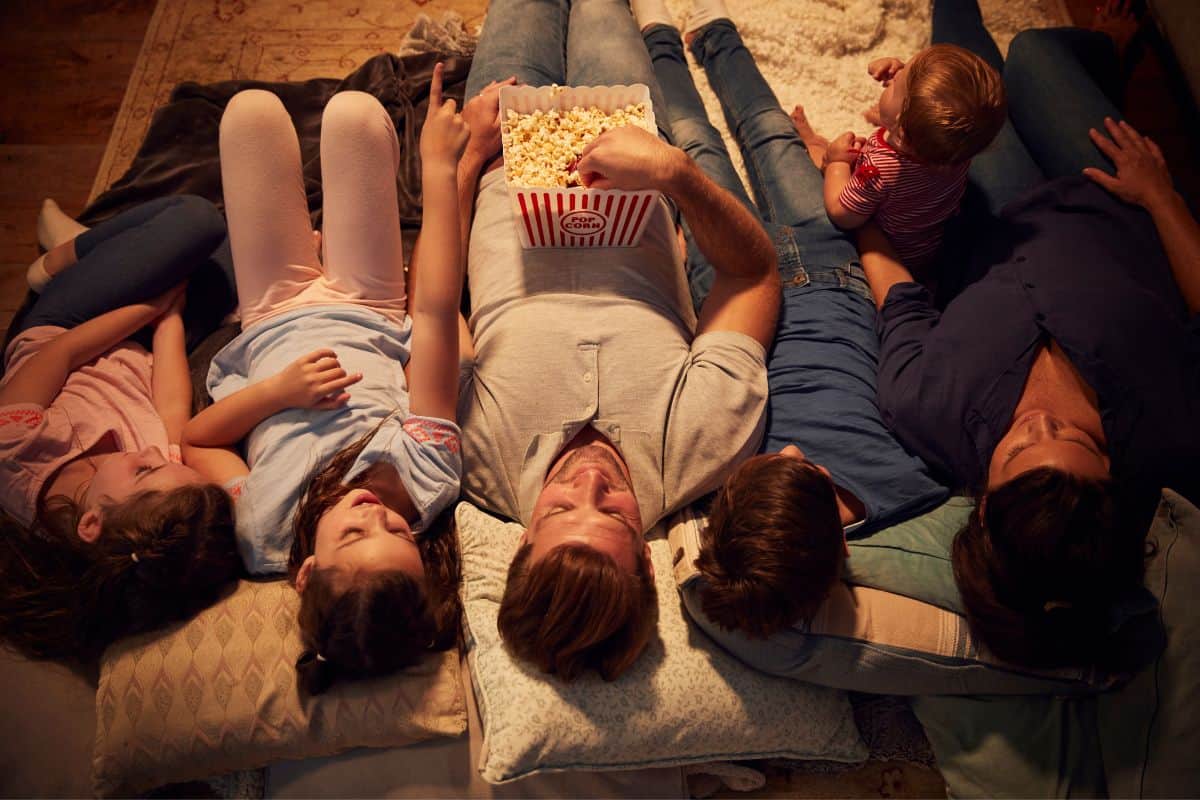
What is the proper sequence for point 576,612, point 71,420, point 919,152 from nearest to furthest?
1. point 576,612
2. point 71,420
3. point 919,152

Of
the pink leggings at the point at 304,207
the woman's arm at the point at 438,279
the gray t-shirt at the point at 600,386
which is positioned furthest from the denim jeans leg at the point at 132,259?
the gray t-shirt at the point at 600,386

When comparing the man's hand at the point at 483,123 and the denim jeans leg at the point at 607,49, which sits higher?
the denim jeans leg at the point at 607,49

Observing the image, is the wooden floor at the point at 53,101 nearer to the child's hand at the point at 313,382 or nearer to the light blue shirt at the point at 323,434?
the light blue shirt at the point at 323,434

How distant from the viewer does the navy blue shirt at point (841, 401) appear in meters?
1.47

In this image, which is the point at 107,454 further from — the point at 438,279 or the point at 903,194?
the point at 903,194

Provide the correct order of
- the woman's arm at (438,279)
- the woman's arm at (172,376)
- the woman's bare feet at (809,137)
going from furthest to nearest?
the woman's bare feet at (809,137) → the woman's arm at (172,376) → the woman's arm at (438,279)

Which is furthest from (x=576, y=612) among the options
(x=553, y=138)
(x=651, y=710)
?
(x=553, y=138)

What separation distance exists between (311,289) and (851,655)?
1.38 metres

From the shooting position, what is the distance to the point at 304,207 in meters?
1.68

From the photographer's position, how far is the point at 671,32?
91.2 inches

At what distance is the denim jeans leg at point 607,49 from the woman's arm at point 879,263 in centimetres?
61

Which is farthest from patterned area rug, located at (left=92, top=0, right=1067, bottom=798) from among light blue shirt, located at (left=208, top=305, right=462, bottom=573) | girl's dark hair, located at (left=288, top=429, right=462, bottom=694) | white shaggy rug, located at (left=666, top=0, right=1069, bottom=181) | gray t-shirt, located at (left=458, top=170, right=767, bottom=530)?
girl's dark hair, located at (left=288, top=429, right=462, bottom=694)

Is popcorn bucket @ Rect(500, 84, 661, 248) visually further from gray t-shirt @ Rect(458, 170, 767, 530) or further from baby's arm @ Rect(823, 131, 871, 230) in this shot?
baby's arm @ Rect(823, 131, 871, 230)

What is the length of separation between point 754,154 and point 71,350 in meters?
1.84
